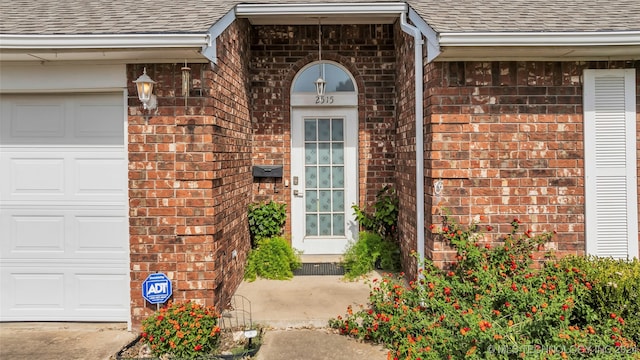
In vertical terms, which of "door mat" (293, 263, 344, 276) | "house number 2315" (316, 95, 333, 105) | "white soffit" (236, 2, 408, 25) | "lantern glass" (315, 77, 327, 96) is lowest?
"door mat" (293, 263, 344, 276)

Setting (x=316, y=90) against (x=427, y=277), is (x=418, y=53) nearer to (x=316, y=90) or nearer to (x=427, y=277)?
(x=316, y=90)

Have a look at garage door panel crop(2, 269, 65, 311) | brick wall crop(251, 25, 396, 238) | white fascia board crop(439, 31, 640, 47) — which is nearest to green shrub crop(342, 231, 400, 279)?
brick wall crop(251, 25, 396, 238)

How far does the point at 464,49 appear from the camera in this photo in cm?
378

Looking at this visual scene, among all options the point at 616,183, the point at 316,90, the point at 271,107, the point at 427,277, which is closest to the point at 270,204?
the point at 271,107

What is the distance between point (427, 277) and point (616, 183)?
222 centimetres

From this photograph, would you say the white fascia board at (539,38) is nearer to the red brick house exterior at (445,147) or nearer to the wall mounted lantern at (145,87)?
the red brick house exterior at (445,147)

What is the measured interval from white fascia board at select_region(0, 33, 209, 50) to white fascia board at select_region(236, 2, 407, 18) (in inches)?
57.8

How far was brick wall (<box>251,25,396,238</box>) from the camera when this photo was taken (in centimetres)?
599

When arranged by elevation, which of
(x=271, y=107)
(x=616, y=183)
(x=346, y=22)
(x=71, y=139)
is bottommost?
(x=616, y=183)

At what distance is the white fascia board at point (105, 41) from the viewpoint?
362cm

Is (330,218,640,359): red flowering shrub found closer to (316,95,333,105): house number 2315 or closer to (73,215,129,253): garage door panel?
(73,215,129,253): garage door panel

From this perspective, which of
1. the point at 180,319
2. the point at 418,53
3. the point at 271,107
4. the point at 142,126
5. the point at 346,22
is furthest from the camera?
the point at 271,107

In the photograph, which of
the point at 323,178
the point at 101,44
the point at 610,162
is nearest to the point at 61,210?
the point at 101,44

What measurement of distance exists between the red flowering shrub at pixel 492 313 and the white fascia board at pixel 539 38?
1.73m
